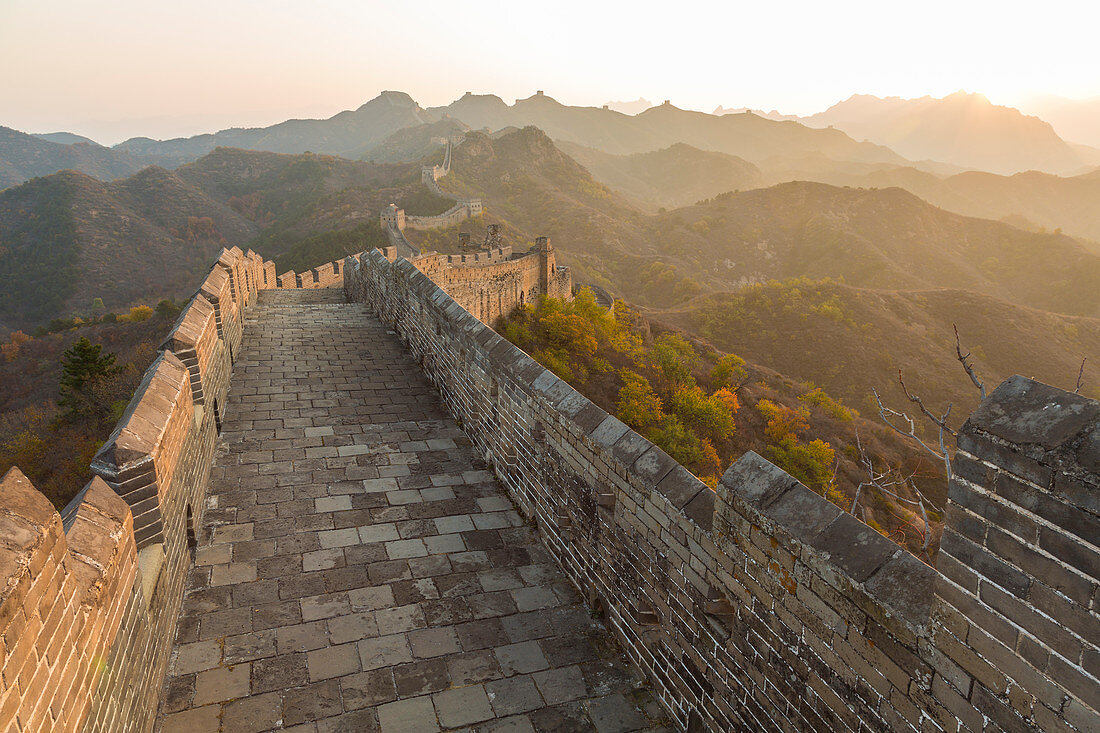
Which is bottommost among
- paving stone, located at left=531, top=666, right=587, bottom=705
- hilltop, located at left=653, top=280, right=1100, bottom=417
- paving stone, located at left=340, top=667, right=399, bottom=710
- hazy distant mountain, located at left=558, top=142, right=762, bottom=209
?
hilltop, located at left=653, top=280, right=1100, bottom=417

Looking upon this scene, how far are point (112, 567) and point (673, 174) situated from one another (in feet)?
588

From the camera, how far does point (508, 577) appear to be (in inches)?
174

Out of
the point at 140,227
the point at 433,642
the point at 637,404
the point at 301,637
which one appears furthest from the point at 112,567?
the point at 140,227

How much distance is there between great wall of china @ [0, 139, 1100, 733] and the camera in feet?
5.68

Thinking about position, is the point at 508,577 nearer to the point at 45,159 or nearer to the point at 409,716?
the point at 409,716

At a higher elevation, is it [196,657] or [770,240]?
[196,657]

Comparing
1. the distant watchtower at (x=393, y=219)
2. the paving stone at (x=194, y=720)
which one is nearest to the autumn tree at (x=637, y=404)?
the paving stone at (x=194, y=720)

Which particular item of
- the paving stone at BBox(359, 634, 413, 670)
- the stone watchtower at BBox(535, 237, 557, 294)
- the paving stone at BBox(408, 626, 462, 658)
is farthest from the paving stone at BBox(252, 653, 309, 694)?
the stone watchtower at BBox(535, 237, 557, 294)

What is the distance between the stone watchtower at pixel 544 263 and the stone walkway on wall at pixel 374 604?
29063 millimetres

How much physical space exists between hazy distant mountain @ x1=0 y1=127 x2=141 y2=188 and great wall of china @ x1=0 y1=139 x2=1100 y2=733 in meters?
143

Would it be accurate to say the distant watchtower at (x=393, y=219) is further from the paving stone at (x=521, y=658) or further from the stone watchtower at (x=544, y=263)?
the paving stone at (x=521, y=658)

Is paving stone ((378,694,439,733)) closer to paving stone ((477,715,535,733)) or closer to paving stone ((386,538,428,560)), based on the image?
paving stone ((477,715,535,733))

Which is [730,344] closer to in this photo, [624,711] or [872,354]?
[872,354]

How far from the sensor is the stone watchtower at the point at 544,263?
115ft
